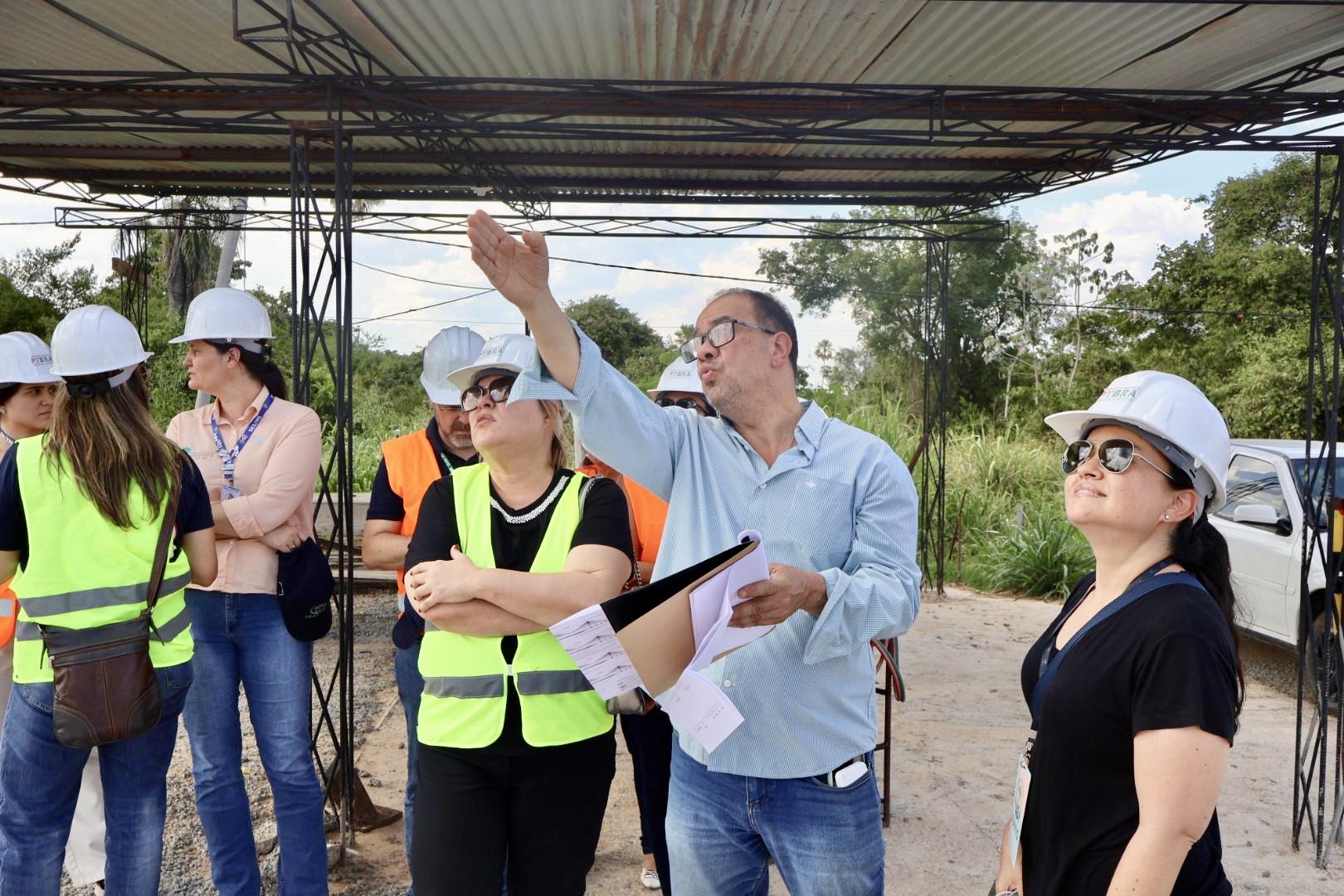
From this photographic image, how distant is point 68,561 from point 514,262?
1.68 m

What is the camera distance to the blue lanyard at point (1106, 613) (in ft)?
5.73

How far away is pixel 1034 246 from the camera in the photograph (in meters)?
34.5

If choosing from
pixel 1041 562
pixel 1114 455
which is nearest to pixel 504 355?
pixel 1114 455

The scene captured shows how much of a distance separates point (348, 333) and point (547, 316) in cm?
326

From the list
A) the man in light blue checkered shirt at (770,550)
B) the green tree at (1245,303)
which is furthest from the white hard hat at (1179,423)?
the green tree at (1245,303)

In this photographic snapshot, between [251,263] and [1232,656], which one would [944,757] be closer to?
[1232,656]

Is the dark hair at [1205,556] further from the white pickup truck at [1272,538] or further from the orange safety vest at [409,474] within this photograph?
the white pickup truck at [1272,538]

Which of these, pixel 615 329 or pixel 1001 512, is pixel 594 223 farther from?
pixel 615 329

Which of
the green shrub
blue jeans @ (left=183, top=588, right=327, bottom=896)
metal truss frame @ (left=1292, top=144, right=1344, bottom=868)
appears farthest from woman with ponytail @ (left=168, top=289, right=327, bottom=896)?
the green shrub

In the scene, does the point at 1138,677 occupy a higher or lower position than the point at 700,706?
higher

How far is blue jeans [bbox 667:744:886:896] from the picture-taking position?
2.17 meters

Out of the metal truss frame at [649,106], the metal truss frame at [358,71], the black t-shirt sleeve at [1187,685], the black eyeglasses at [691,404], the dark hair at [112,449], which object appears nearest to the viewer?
the black t-shirt sleeve at [1187,685]

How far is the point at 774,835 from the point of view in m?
2.21

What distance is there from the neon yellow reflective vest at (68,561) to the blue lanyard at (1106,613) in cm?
240
